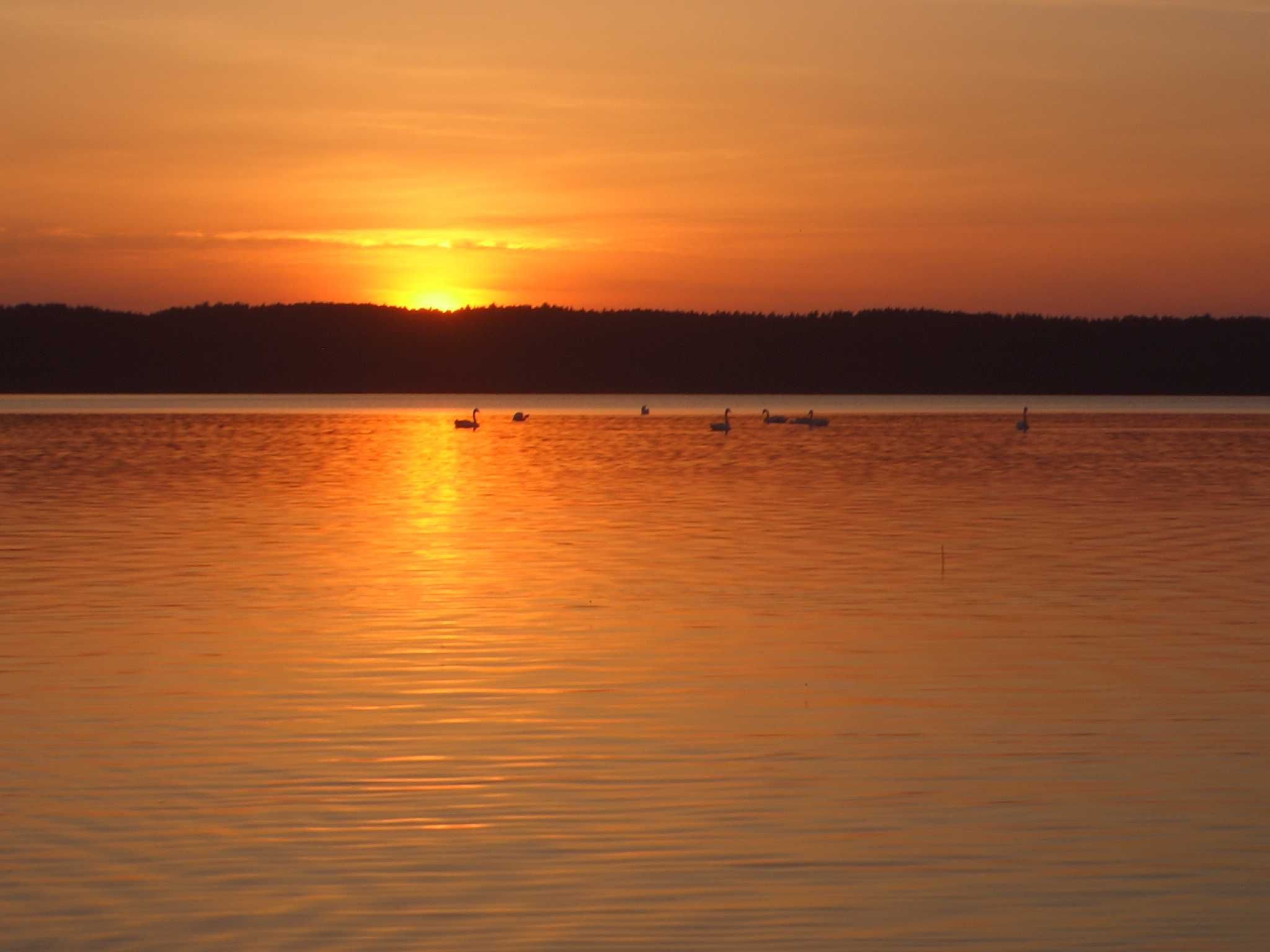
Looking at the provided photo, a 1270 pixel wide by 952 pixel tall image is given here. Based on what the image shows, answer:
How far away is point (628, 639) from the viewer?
15.6 metres

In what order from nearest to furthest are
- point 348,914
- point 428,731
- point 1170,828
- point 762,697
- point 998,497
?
point 348,914
point 1170,828
point 428,731
point 762,697
point 998,497

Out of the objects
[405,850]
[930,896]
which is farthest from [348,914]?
[930,896]

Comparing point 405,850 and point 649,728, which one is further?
point 649,728

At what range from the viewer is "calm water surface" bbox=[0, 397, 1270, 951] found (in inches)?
315

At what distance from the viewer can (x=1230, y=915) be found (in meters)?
7.86

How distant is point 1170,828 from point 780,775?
86.1 inches

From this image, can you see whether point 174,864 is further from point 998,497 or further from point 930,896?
point 998,497

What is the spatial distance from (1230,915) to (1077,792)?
2219 mm

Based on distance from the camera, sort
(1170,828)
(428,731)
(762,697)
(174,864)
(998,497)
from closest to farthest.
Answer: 1. (174,864)
2. (1170,828)
3. (428,731)
4. (762,697)
5. (998,497)

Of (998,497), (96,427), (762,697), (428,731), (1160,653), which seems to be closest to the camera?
(428,731)

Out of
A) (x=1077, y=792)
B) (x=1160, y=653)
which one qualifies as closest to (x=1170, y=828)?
Answer: (x=1077, y=792)

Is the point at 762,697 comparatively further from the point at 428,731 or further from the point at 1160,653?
the point at 1160,653

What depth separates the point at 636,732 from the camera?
38.2 feet

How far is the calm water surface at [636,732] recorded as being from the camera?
7.99 metres
